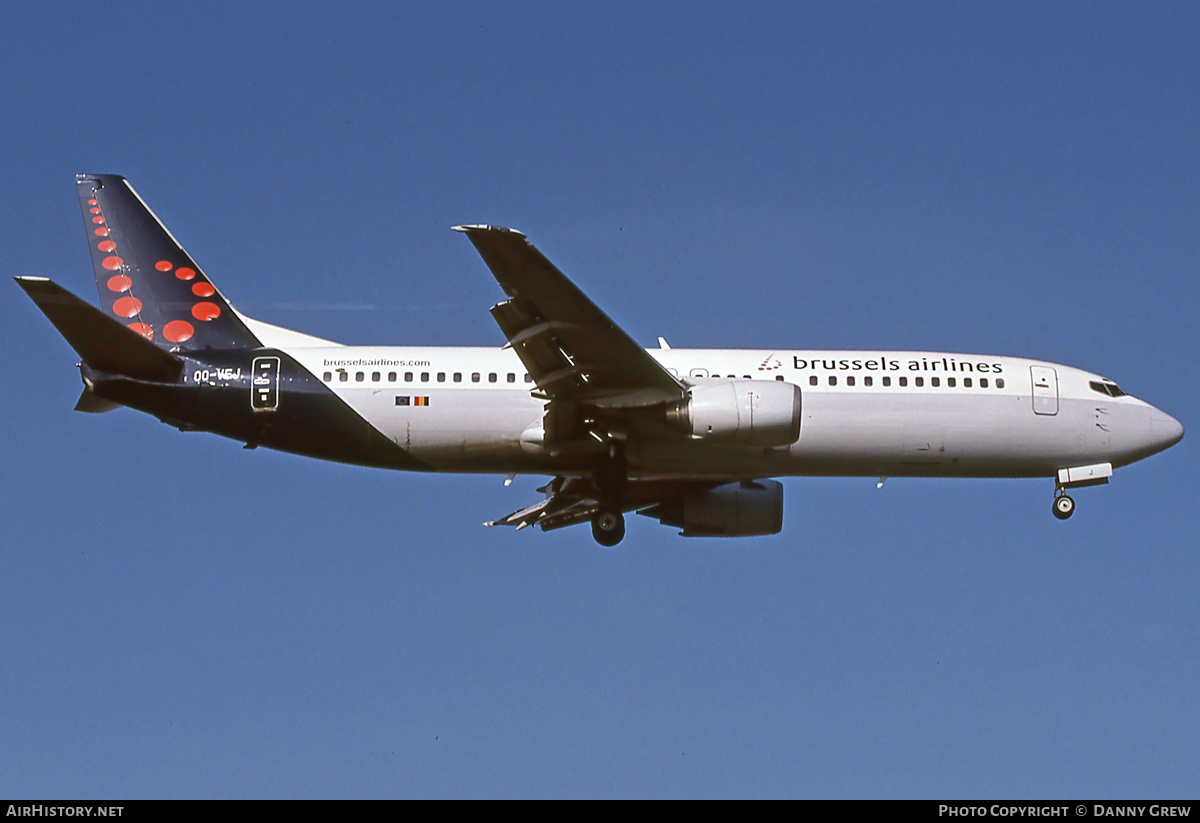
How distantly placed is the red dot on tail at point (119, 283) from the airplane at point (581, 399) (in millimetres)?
28

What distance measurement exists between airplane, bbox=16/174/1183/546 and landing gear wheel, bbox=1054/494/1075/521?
0.03 m

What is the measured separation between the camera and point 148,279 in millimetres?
29688

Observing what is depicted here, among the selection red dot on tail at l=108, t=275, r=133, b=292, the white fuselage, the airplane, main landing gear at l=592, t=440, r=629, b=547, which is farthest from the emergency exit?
main landing gear at l=592, t=440, r=629, b=547

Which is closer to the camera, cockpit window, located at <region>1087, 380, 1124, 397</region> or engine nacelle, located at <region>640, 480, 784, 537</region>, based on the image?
cockpit window, located at <region>1087, 380, 1124, 397</region>

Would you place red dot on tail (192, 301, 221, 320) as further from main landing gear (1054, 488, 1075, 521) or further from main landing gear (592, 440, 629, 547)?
main landing gear (1054, 488, 1075, 521)

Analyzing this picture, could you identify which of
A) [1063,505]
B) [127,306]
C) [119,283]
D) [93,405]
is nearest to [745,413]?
[1063,505]

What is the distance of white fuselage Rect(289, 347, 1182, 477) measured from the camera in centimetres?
2788

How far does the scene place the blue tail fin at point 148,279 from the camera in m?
28.9

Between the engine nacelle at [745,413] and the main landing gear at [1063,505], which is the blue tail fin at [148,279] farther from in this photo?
the main landing gear at [1063,505]

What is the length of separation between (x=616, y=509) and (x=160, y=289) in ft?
32.5

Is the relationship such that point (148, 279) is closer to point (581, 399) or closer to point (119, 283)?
point (119, 283)

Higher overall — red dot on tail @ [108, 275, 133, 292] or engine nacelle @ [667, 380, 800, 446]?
red dot on tail @ [108, 275, 133, 292]

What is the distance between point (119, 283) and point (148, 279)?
1.94ft
